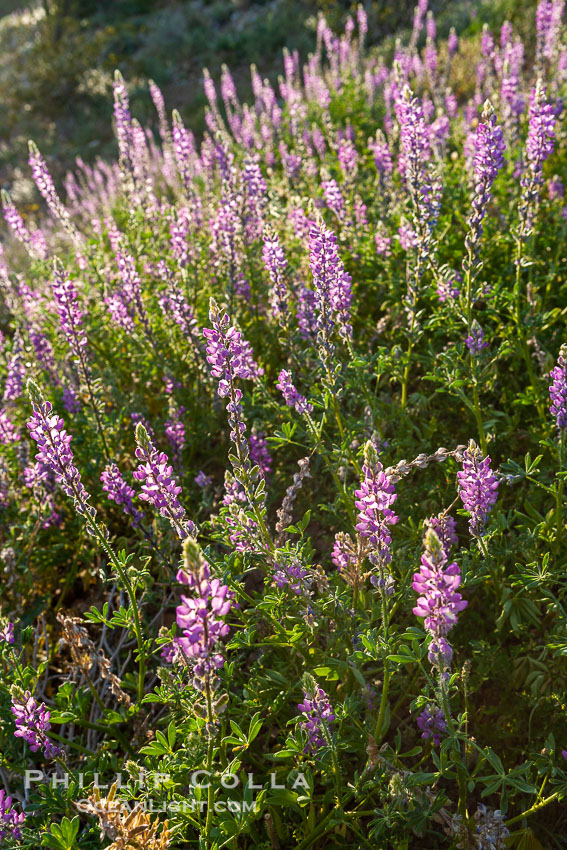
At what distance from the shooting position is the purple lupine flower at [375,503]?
1705mm

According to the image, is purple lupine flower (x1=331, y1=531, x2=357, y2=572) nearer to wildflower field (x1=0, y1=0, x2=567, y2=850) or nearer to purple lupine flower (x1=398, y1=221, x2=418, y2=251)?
wildflower field (x1=0, y1=0, x2=567, y2=850)

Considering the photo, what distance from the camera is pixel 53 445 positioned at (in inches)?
83.5

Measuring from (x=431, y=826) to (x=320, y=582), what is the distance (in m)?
1.01

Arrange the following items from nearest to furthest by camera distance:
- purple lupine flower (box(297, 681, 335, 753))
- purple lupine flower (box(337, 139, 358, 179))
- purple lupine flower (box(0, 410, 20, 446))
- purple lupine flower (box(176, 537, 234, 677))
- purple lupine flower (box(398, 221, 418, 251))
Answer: purple lupine flower (box(176, 537, 234, 677)) < purple lupine flower (box(297, 681, 335, 753)) < purple lupine flower (box(398, 221, 418, 251)) < purple lupine flower (box(0, 410, 20, 446)) < purple lupine flower (box(337, 139, 358, 179))

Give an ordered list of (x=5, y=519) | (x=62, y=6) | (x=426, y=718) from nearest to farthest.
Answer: (x=426, y=718) → (x=5, y=519) → (x=62, y=6)

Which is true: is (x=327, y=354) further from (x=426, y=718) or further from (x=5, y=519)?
(x=5, y=519)

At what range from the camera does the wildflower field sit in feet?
6.46

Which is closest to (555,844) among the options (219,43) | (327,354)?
(327,354)

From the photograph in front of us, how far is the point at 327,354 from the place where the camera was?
2.60m

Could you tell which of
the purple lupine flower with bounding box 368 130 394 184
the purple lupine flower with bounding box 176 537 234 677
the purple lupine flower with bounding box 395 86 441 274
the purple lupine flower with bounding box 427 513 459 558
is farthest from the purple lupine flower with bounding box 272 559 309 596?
the purple lupine flower with bounding box 368 130 394 184

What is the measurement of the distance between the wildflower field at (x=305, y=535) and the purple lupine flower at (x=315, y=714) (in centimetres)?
2

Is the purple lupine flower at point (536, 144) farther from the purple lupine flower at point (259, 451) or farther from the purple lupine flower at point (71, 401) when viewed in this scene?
the purple lupine flower at point (71, 401)

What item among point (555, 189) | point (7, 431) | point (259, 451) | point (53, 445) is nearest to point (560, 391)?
point (259, 451)

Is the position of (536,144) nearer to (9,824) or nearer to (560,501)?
(560,501)
